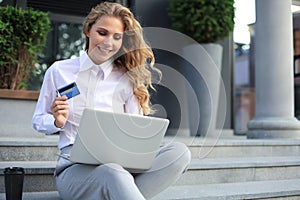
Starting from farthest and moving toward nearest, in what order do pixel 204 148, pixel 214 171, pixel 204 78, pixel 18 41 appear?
pixel 204 78 → pixel 18 41 → pixel 204 148 → pixel 214 171

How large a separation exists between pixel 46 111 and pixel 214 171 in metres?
1.17

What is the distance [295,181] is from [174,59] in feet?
7.06

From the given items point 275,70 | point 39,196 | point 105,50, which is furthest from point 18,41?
point 275,70

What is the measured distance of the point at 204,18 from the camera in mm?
3879

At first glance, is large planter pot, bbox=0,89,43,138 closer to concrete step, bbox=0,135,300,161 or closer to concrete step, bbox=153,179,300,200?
concrete step, bbox=0,135,300,161

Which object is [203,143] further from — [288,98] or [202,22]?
[202,22]

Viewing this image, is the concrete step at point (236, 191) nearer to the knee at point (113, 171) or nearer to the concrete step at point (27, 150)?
the knee at point (113, 171)

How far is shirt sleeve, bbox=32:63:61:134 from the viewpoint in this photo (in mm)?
1434

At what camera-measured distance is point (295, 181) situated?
251 centimetres

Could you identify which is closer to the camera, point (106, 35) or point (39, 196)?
point (106, 35)

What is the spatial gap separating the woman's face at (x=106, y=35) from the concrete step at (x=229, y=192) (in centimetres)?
70

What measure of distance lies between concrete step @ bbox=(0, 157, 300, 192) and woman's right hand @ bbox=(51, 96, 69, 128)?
1.83 ft

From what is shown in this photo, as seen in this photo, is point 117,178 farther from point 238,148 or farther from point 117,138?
point 238,148

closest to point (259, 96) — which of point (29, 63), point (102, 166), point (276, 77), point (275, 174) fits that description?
point (276, 77)
